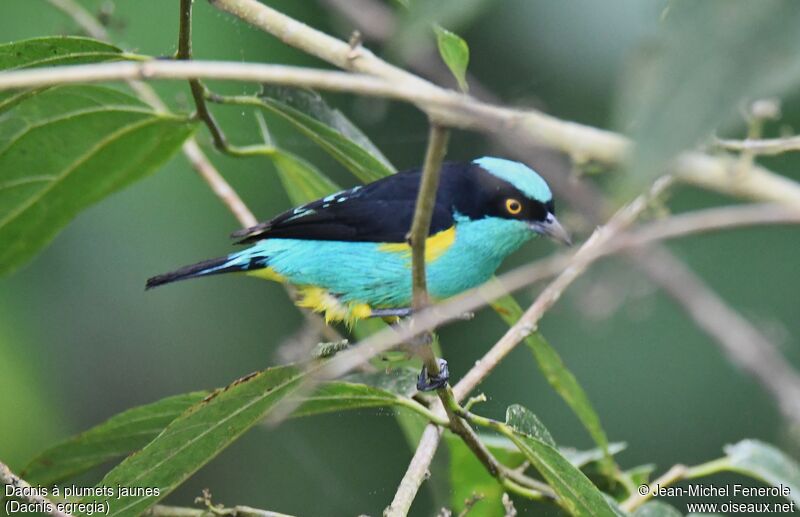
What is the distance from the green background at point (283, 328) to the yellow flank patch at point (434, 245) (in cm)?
159

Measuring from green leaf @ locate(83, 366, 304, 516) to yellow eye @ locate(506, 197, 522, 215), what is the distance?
105 centimetres

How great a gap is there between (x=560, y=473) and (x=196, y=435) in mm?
800

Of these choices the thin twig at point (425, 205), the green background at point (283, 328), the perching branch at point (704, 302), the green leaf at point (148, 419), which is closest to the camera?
the perching branch at point (704, 302)

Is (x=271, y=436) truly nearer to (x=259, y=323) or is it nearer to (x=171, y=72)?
(x=259, y=323)

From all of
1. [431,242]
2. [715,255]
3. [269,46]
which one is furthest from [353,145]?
[715,255]

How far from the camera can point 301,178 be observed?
9.82 ft

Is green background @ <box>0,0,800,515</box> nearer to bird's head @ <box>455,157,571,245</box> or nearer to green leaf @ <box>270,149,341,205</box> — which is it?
bird's head @ <box>455,157,571,245</box>

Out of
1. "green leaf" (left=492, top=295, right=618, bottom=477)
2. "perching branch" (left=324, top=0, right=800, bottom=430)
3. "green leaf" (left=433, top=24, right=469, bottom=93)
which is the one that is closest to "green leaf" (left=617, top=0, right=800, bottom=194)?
"perching branch" (left=324, top=0, right=800, bottom=430)

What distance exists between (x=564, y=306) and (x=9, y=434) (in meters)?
2.99

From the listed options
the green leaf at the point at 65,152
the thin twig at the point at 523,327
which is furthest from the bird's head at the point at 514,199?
the green leaf at the point at 65,152

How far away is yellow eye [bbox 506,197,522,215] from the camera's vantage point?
2.97 meters

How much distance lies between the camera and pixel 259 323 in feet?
19.6

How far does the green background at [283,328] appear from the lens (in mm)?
4820

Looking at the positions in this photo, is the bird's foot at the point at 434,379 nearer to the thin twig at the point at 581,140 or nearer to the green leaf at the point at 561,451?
the green leaf at the point at 561,451
